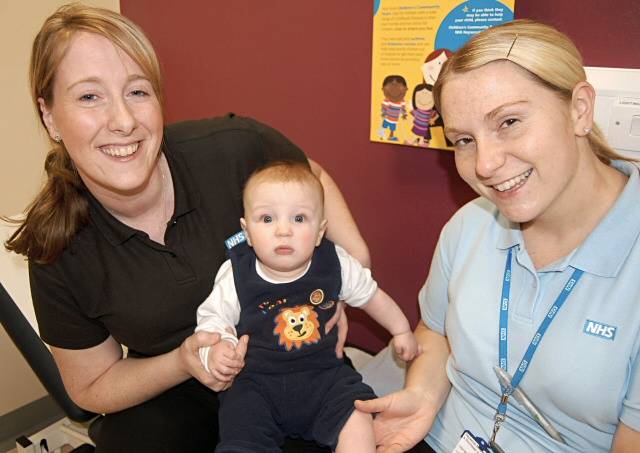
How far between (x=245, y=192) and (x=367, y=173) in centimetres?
78

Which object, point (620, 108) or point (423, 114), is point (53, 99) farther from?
point (620, 108)

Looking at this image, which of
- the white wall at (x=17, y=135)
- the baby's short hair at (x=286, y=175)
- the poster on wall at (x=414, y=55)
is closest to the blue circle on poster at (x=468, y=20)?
the poster on wall at (x=414, y=55)

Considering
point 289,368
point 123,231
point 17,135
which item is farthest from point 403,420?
point 17,135

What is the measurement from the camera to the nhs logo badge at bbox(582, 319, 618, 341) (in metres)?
1.09

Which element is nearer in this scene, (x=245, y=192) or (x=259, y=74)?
(x=245, y=192)

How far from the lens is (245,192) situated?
150 centimetres

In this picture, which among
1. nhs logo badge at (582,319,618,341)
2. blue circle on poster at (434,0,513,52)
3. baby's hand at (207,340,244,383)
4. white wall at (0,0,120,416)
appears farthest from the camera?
white wall at (0,0,120,416)

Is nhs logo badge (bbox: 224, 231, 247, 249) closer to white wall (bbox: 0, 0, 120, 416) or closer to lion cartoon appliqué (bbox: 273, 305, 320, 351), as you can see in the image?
lion cartoon appliqué (bbox: 273, 305, 320, 351)

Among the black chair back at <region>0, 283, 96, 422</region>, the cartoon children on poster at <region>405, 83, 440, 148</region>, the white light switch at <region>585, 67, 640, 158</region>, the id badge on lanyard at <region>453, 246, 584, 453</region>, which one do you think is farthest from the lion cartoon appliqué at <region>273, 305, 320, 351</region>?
the white light switch at <region>585, 67, 640, 158</region>

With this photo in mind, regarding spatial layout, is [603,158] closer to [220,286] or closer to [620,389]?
[620,389]

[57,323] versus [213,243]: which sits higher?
[213,243]

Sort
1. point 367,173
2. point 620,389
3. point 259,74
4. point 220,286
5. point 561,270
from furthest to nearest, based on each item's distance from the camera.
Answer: point 259,74
point 367,173
point 220,286
point 561,270
point 620,389

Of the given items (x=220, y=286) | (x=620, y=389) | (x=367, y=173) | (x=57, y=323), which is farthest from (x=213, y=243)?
(x=620, y=389)

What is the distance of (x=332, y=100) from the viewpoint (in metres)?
2.17
